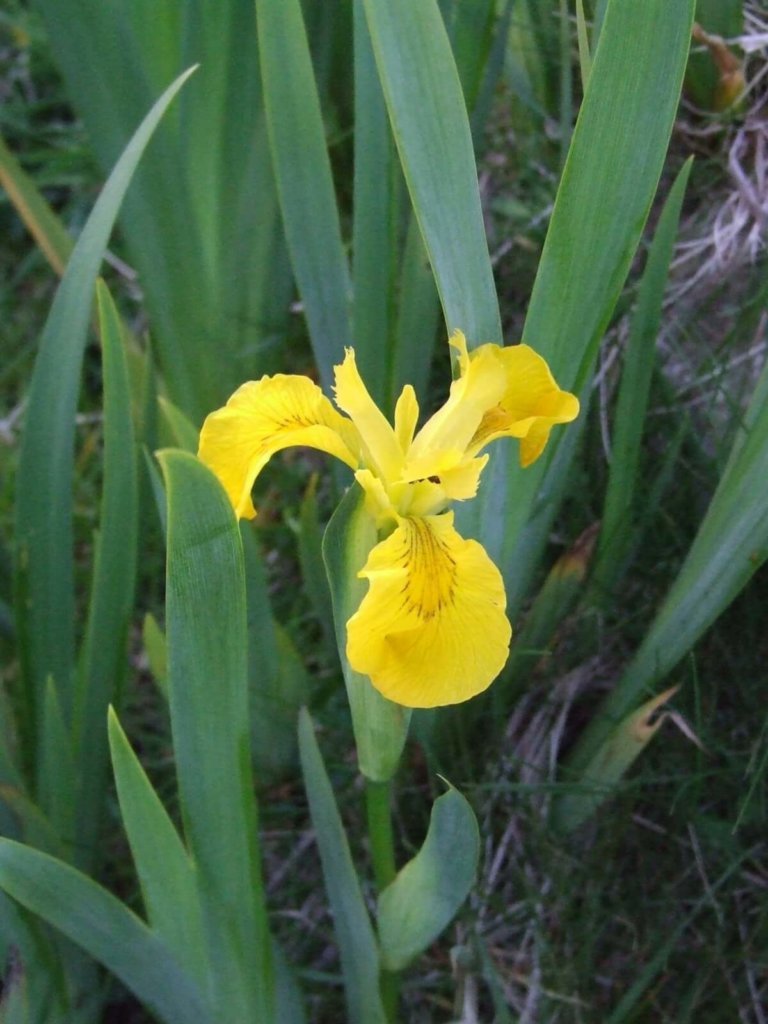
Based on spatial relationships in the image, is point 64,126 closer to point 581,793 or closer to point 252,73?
point 252,73

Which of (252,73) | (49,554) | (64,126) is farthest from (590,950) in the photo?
(64,126)

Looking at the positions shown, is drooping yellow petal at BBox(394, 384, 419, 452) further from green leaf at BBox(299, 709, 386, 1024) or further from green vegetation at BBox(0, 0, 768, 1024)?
green leaf at BBox(299, 709, 386, 1024)

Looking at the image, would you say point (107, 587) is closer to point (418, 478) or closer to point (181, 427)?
point (181, 427)

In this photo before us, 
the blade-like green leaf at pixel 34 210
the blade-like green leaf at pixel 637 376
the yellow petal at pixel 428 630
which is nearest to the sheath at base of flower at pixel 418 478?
the yellow petal at pixel 428 630

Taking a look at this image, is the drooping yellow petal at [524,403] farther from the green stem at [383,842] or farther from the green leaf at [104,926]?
the green leaf at [104,926]

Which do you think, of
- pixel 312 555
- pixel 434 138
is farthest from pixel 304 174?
pixel 312 555

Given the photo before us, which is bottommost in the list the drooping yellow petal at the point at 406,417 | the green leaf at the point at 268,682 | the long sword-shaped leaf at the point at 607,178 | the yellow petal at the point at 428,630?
the green leaf at the point at 268,682
